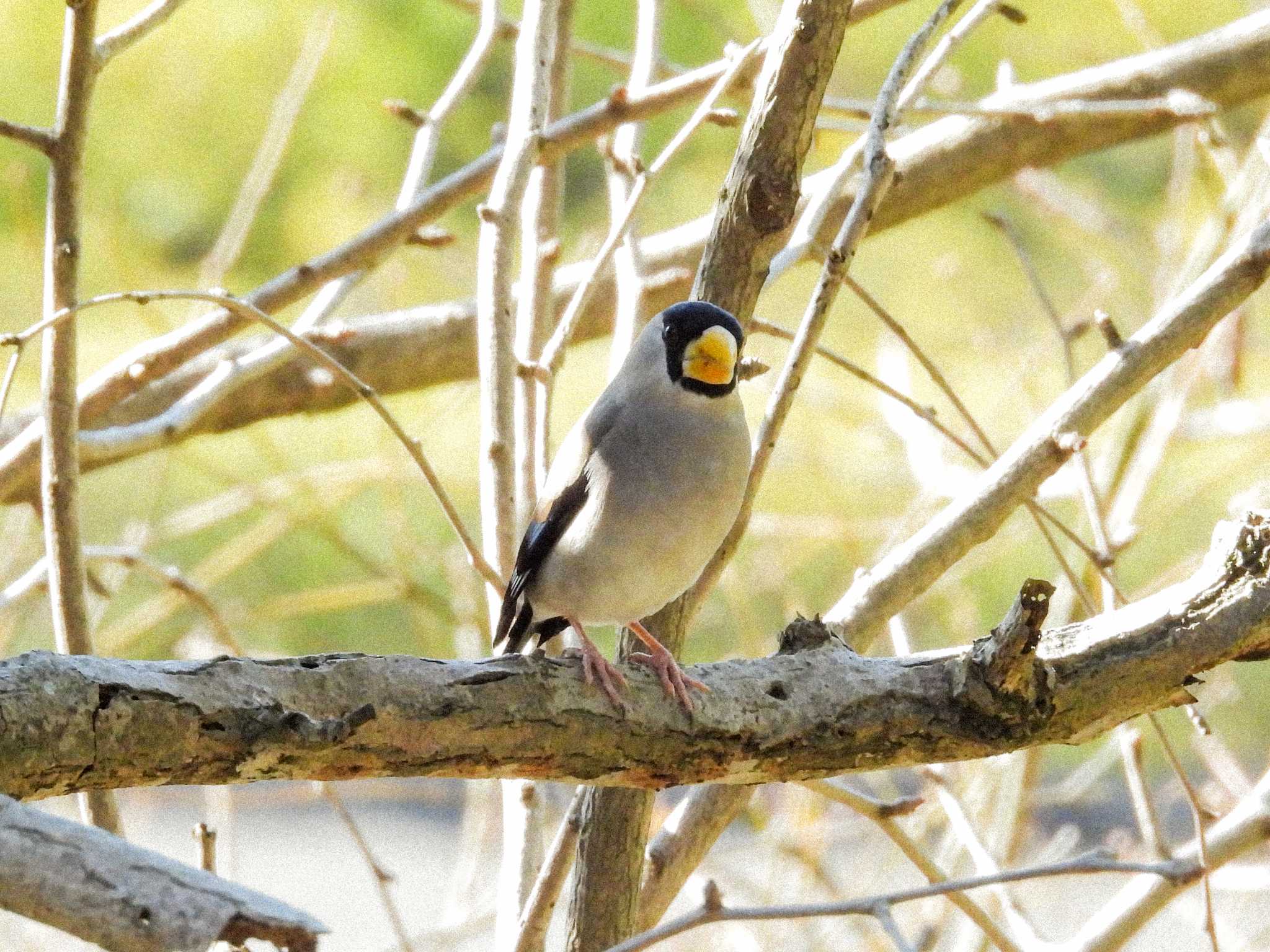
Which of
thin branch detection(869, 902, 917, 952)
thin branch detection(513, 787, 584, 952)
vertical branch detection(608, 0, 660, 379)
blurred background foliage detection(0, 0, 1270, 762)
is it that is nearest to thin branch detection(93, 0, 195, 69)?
vertical branch detection(608, 0, 660, 379)

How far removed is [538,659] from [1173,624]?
2.81ft

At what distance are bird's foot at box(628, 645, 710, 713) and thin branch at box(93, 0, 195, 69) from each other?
3.91 ft

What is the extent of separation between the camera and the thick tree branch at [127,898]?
926 millimetres

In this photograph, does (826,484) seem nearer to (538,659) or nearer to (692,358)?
(692,358)

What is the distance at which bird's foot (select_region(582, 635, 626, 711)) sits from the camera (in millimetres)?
1906

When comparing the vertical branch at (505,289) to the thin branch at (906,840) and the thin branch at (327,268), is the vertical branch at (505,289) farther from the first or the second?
the thin branch at (906,840)

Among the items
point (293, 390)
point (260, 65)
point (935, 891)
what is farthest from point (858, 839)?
point (935, 891)

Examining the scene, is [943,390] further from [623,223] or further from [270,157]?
[270,157]

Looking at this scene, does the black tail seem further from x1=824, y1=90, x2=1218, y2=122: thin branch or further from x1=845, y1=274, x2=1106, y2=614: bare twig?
x1=824, y1=90, x2=1218, y2=122: thin branch

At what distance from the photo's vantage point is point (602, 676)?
1922mm

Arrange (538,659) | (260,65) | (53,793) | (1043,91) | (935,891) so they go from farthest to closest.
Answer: (260,65), (1043,91), (538,659), (53,793), (935,891)

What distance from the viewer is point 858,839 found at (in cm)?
698

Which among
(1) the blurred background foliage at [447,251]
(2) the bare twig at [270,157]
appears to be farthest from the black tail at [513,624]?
(1) the blurred background foliage at [447,251]

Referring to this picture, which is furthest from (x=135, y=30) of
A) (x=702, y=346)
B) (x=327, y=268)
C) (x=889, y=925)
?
(x=889, y=925)
